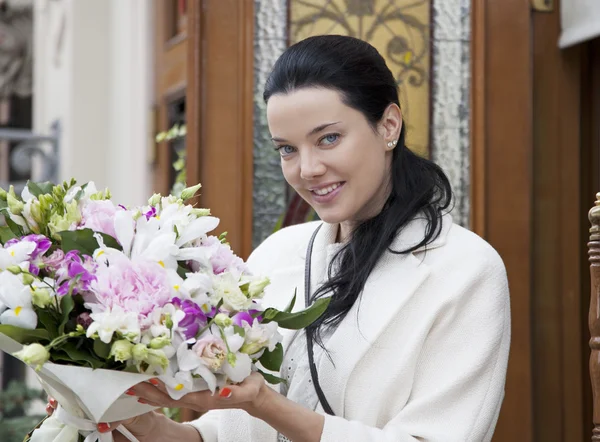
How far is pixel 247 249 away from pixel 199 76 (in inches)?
21.3

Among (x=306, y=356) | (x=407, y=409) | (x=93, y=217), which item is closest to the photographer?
(x=93, y=217)

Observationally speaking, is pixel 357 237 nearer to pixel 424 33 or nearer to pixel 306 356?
pixel 306 356

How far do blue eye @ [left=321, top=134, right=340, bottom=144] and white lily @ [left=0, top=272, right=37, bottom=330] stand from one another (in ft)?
2.21

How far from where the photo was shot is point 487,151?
9.37ft

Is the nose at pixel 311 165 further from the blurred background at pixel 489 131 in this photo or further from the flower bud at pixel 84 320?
the blurred background at pixel 489 131

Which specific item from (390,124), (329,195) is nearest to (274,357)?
(329,195)

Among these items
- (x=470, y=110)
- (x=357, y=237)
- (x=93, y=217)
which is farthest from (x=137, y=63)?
(x=93, y=217)

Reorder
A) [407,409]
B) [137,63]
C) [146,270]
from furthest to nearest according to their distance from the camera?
[137,63], [407,409], [146,270]

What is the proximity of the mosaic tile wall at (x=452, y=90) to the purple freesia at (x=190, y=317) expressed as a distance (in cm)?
155

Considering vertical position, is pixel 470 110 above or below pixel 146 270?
→ above

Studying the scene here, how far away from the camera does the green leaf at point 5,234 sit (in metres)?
1.67

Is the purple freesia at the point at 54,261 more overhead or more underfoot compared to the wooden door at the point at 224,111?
more underfoot

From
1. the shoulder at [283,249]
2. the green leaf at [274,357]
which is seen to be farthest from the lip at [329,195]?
the green leaf at [274,357]

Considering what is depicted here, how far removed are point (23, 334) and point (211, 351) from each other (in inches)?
11.6
